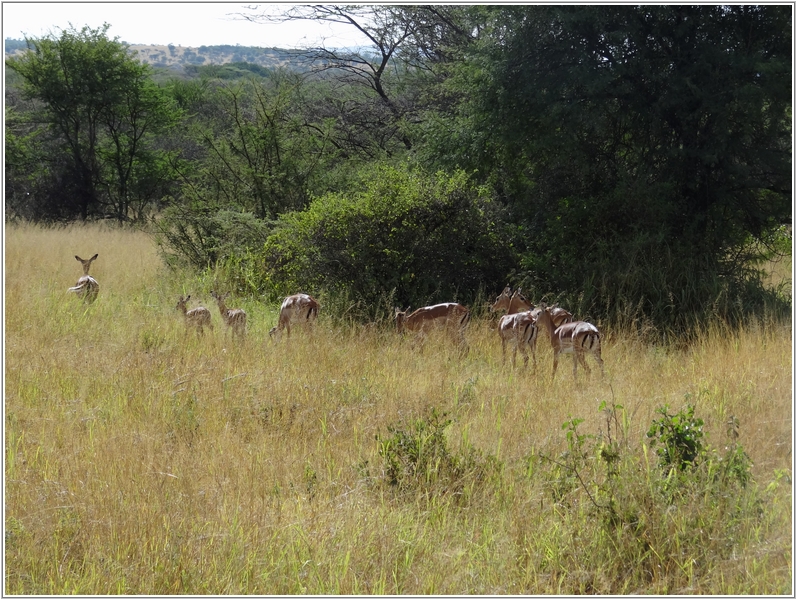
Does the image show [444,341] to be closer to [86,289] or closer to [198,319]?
[198,319]

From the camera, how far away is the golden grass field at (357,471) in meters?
3.63

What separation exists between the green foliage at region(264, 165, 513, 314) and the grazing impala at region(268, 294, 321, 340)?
4.86ft

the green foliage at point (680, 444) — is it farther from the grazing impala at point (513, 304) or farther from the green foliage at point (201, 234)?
the green foliage at point (201, 234)

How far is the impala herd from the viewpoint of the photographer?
266 inches

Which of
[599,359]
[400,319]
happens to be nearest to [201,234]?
[400,319]

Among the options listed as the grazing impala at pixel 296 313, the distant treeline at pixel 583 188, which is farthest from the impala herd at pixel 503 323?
the distant treeline at pixel 583 188

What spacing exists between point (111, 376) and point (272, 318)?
3.38 meters

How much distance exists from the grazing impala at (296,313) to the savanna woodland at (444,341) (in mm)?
159

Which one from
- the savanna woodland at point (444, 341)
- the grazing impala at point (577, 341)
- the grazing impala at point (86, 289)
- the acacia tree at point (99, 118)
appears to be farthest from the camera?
the acacia tree at point (99, 118)

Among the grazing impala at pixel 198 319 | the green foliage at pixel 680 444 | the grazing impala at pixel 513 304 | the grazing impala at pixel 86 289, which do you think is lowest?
the grazing impala at pixel 86 289

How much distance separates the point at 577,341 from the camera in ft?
21.9

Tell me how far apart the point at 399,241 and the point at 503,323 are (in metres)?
2.96

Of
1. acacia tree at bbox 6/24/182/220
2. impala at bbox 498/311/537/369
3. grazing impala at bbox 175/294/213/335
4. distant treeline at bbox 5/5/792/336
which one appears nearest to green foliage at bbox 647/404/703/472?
impala at bbox 498/311/537/369

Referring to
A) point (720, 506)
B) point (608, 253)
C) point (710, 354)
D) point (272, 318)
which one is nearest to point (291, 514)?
point (720, 506)
